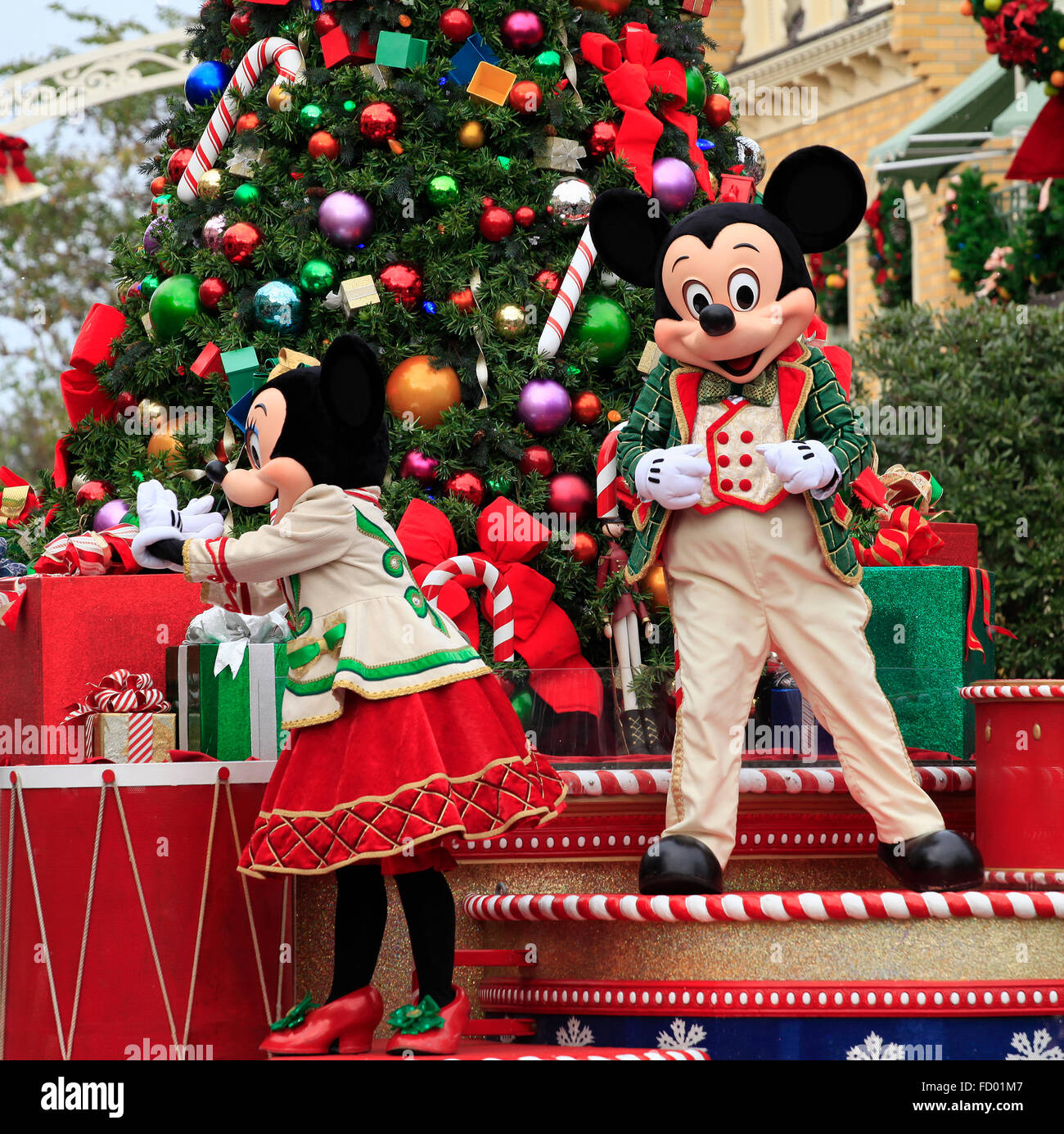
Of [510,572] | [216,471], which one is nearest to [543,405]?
[510,572]

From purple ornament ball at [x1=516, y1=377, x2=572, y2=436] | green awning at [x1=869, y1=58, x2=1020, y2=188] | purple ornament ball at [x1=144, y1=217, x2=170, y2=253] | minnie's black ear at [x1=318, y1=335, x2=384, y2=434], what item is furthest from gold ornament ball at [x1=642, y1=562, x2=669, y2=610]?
green awning at [x1=869, y1=58, x2=1020, y2=188]

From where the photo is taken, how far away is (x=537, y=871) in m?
4.41

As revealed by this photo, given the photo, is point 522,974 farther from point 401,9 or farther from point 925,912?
point 401,9

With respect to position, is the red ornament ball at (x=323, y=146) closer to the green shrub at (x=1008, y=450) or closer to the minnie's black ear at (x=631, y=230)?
the minnie's black ear at (x=631, y=230)

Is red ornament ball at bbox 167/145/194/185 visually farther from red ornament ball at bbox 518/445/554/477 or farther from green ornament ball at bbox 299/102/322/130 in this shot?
red ornament ball at bbox 518/445/554/477

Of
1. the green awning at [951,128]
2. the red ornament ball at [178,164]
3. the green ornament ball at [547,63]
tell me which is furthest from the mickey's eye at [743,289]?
the green awning at [951,128]

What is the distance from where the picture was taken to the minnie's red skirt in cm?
364

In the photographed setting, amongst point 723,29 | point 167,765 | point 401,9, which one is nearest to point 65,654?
point 167,765

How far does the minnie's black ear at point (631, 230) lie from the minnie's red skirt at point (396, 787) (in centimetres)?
132

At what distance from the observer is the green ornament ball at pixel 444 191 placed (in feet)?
17.3

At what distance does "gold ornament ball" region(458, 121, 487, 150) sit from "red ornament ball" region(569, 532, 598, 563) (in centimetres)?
136

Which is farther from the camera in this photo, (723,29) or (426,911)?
(723,29)

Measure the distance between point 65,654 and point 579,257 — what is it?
206 centimetres
